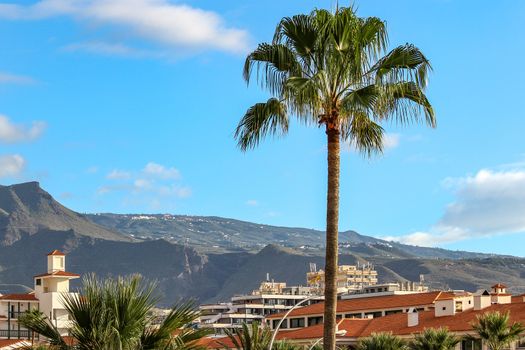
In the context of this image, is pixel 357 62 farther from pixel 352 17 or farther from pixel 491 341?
pixel 491 341

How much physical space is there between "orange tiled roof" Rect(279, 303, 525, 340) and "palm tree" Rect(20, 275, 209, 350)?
78.8 m

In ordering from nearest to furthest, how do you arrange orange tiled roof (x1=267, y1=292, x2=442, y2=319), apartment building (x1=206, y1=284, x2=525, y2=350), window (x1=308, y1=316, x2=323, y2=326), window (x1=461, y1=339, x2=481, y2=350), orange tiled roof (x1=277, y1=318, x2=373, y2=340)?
A: window (x1=461, y1=339, x2=481, y2=350)
apartment building (x1=206, y1=284, x2=525, y2=350)
orange tiled roof (x1=277, y1=318, x2=373, y2=340)
orange tiled roof (x1=267, y1=292, x2=442, y2=319)
window (x1=308, y1=316, x2=323, y2=326)

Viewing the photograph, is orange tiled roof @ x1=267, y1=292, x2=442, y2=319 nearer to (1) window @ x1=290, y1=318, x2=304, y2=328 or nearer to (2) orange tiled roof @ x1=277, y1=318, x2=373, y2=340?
(1) window @ x1=290, y1=318, x2=304, y2=328

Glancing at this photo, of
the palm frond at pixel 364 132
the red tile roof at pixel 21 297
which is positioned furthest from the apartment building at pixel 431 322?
the palm frond at pixel 364 132

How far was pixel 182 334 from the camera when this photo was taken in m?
25.3

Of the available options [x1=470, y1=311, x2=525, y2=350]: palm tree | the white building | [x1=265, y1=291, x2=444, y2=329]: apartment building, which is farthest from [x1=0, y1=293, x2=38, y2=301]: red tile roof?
[x1=470, y1=311, x2=525, y2=350]: palm tree

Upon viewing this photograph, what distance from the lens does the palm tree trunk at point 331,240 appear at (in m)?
29.6

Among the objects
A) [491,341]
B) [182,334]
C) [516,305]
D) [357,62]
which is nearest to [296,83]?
[357,62]

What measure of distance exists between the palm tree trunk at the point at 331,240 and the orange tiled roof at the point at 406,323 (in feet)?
237

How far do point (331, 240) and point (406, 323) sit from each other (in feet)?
285

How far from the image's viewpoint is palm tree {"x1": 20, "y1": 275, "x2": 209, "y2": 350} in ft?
79.7

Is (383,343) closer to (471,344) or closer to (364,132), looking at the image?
(471,344)

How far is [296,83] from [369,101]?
6.56 ft

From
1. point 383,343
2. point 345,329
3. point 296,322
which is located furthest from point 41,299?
point 383,343
